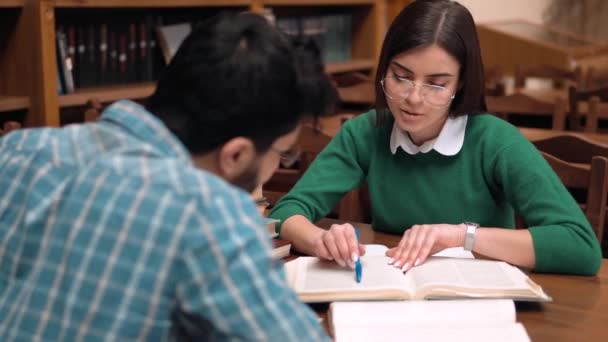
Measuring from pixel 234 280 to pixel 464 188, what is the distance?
46.1 inches

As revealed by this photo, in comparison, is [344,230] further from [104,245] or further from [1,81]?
[1,81]

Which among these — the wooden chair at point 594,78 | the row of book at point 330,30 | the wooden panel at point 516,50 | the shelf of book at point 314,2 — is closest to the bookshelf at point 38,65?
the shelf of book at point 314,2

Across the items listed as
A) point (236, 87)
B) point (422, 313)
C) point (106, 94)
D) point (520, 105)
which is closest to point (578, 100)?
point (520, 105)

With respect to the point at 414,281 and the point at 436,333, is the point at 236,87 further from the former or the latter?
the point at 414,281

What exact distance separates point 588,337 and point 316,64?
65cm

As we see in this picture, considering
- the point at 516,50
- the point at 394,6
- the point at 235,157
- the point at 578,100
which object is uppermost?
the point at 235,157

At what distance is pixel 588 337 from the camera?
1.28 metres

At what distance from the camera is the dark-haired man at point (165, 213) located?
31.2 inches

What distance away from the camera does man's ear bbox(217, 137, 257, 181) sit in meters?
0.96

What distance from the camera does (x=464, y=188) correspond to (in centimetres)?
187

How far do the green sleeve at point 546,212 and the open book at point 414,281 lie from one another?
0.12 meters

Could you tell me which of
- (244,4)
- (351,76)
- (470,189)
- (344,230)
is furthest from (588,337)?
(351,76)

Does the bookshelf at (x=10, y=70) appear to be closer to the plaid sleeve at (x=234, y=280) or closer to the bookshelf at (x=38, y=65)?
the bookshelf at (x=38, y=65)

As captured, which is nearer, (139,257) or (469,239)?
(139,257)
